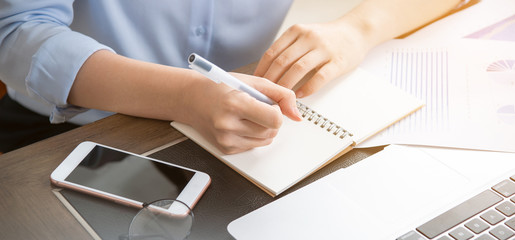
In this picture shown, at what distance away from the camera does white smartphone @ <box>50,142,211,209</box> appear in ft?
2.04

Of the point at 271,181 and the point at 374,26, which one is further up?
the point at 374,26

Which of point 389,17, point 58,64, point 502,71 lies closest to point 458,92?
point 502,71

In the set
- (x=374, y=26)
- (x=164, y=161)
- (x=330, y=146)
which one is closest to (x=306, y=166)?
(x=330, y=146)

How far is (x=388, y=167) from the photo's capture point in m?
0.68

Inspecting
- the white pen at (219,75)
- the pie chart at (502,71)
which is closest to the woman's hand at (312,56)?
the white pen at (219,75)

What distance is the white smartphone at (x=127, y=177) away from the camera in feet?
2.04

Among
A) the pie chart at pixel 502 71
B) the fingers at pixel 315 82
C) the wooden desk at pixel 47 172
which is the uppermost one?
the pie chart at pixel 502 71

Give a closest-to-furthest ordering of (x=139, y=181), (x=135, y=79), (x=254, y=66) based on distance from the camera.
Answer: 1. (x=139, y=181)
2. (x=135, y=79)
3. (x=254, y=66)

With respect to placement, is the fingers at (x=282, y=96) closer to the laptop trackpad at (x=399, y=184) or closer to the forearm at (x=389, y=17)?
the laptop trackpad at (x=399, y=184)

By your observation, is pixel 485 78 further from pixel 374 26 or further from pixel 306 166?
pixel 306 166

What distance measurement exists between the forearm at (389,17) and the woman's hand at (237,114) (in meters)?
0.25

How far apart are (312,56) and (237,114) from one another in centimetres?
20

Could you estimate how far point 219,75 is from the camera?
0.64 m

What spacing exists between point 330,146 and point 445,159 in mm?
154
